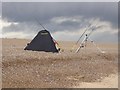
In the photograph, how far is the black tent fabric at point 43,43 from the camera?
98.8ft

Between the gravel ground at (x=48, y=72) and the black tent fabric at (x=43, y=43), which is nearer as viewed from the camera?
the gravel ground at (x=48, y=72)

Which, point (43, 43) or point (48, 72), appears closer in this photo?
point (48, 72)

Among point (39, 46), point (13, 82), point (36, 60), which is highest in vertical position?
point (13, 82)

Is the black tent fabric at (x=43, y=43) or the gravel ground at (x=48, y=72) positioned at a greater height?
the gravel ground at (x=48, y=72)

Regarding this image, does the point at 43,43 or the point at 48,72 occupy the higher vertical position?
the point at 48,72

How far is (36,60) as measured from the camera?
22.0 meters

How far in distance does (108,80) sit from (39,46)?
522 inches

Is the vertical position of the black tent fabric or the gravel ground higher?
the gravel ground

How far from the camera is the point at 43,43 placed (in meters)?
30.6

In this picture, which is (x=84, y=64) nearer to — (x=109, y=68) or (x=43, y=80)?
(x=109, y=68)

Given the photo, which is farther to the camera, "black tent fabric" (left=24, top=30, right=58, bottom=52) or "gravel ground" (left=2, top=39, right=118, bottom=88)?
"black tent fabric" (left=24, top=30, right=58, bottom=52)

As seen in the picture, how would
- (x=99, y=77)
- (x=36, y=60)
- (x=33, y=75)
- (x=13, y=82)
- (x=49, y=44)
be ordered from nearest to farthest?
(x=13, y=82), (x=33, y=75), (x=99, y=77), (x=36, y=60), (x=49, y=44)

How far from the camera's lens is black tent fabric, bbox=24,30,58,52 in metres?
30.1

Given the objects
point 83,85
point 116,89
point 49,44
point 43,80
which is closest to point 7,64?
point 43,80
